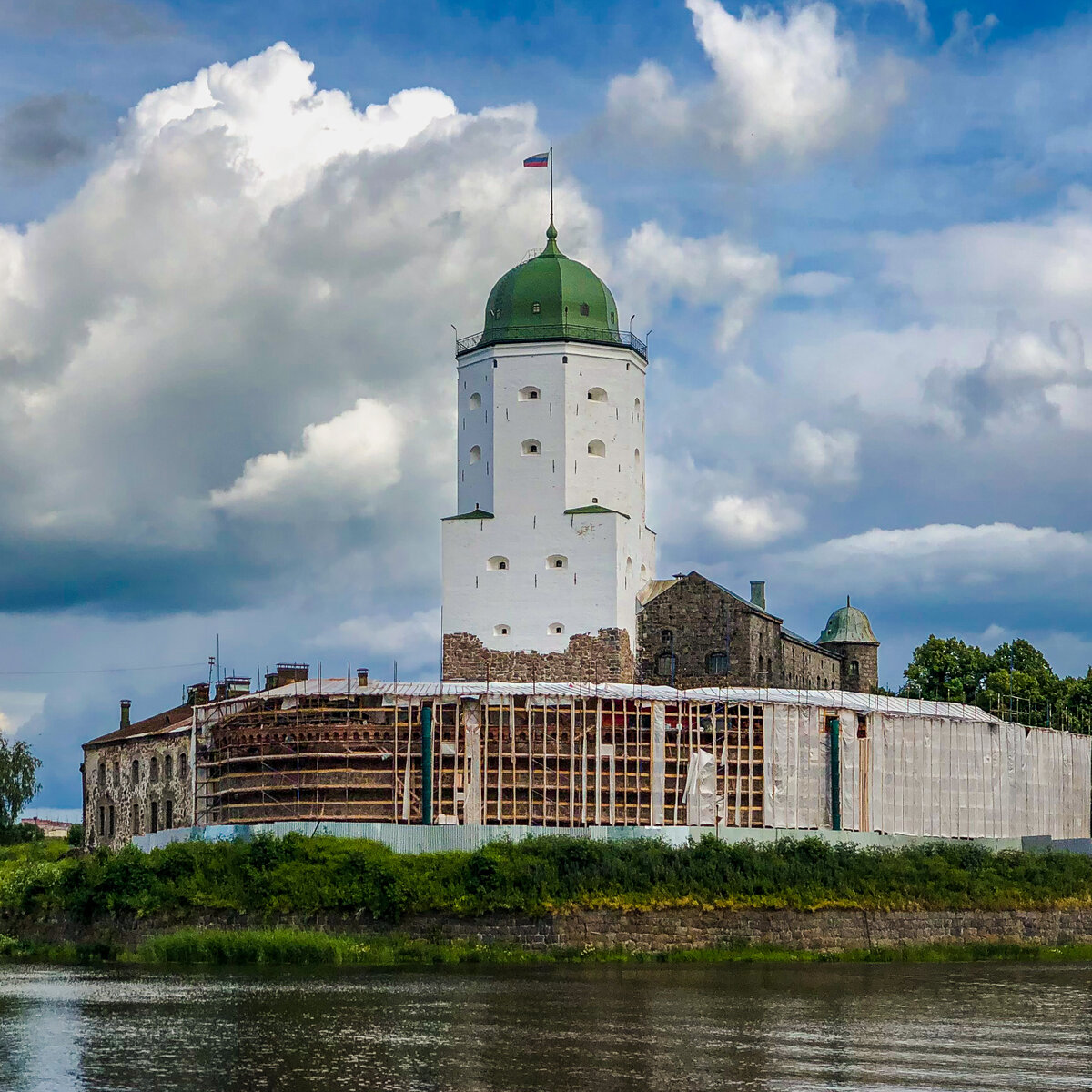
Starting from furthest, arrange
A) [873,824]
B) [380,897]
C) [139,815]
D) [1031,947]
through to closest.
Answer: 1. [139,815]
2. [873,824]
3. [1031,947]
4. [380,897]

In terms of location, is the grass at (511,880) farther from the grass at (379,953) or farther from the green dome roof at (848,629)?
the green dome roof at (848,629)

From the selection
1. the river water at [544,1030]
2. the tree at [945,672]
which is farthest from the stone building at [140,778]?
the tree at [945,672]

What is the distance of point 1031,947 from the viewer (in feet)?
202

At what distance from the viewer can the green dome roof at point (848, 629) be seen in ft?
314

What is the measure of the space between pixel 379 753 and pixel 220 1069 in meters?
30.9

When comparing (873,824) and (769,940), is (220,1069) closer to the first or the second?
(769,940)

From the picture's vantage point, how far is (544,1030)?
3834cm

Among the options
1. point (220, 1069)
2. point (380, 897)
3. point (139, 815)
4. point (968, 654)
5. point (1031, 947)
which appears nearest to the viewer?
point (220, 1069)

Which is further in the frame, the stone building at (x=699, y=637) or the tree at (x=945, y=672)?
the tree at (x=945, y=672)

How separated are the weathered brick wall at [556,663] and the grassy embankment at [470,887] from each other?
16.1 m

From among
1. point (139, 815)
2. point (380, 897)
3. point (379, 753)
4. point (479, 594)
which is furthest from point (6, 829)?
point (380, 897)

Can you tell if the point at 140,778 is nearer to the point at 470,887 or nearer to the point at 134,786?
the point at 134,786

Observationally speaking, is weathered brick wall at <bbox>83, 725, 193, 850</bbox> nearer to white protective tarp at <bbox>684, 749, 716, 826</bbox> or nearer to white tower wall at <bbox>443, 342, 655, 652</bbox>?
white tower wall at <bbox>443, 342, 655, 652</bbox>

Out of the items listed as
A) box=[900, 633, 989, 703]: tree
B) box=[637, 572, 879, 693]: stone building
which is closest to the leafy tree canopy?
box=[900, 633, 989, 703]: tree
